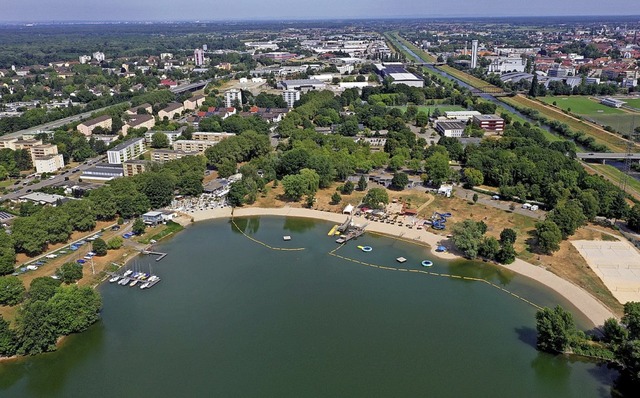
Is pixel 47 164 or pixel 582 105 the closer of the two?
pixel 47 164

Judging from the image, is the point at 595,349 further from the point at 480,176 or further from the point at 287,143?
the point at 287,143

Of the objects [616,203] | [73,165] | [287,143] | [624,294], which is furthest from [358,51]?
[624,294]

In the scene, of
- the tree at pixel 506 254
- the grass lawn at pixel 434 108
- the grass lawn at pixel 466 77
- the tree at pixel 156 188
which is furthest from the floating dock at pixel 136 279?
the grass lawn at pixel 466 77

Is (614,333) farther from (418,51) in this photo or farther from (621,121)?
(418,51)

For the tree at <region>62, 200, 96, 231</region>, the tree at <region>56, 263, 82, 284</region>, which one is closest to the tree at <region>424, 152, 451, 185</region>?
the tree at <region>62, 200, 96, 231</region>

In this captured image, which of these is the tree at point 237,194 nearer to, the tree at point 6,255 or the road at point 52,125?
the tree at point 6,255

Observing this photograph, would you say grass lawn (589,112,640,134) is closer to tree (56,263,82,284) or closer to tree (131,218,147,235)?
tree (131,218,147,235)

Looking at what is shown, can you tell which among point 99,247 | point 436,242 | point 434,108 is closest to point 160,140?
point 99,247
